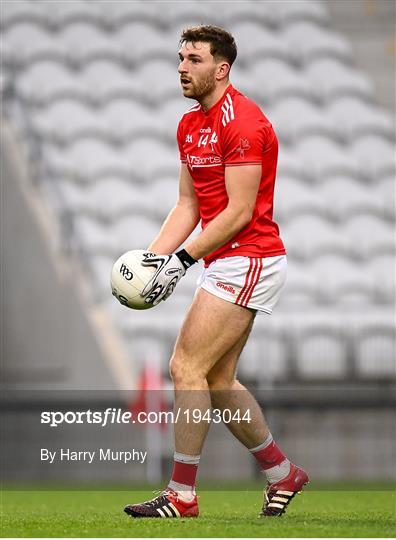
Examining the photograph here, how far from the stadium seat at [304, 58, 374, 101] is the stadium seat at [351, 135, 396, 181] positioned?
3.09ft

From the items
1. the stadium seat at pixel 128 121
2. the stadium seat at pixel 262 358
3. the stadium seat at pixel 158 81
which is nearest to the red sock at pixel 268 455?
the stadium seat at pixel 262 358

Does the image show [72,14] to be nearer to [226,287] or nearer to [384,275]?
[384,275]

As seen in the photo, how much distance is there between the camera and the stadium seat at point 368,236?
13.9 m

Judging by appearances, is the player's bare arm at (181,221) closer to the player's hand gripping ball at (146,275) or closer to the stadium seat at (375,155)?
the player's hand gripping ball at (146,275)

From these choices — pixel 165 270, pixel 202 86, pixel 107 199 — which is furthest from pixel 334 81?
pixel 165 270

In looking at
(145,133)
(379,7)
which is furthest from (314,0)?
(145,133)

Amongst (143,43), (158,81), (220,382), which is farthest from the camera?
(143,43)

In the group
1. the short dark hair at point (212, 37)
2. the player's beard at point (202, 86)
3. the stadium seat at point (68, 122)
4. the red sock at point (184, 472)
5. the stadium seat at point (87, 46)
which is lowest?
the red sock at point (184, 472)

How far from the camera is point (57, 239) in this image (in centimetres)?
1172

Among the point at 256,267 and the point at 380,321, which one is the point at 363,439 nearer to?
the point at 380,321

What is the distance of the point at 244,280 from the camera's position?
197 inches

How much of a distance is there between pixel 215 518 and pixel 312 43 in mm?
12916

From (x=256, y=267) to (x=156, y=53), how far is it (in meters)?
11.8

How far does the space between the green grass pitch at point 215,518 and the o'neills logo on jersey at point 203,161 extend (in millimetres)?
1279
